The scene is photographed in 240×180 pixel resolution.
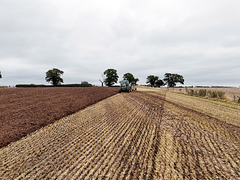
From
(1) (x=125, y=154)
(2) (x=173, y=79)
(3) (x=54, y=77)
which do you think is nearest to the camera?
(1) (x=125, y=154)

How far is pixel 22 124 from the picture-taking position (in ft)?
17.2

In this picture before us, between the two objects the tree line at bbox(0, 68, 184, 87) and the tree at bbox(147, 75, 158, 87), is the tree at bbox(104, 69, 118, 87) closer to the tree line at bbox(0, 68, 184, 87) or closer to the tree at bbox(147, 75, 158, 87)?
the tree line at bbox(0, 68, 184, 87)

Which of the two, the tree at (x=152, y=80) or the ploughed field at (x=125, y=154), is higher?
the tree at (x=152, y=80)

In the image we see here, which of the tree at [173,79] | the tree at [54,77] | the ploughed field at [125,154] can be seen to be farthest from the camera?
the tree at [173,79]

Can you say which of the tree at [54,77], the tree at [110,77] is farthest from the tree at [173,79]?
the tree at [54,77]

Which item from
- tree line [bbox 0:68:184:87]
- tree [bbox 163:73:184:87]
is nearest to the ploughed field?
tree line [bbox 0:68:184:87]

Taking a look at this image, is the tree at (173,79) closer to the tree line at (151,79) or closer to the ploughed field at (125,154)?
the tree line at (151,79)

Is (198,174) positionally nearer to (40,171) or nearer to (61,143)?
(40,171)

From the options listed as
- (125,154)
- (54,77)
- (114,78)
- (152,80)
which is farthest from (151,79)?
(125,154)

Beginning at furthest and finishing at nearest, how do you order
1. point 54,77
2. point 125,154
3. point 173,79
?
1. point 173,79
2. point 54,77
3. point 125,154

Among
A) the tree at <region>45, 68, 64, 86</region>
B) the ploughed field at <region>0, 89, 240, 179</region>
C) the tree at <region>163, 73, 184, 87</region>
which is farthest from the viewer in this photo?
the tree at <region>163, 73, 184, 87</region>

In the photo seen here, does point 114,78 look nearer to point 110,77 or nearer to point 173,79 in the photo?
point 110,77

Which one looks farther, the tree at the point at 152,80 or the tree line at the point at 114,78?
the tree at the point at 152,80

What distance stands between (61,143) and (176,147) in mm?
3675
